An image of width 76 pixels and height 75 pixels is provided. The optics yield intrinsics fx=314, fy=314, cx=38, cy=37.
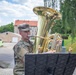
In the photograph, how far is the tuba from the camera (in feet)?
12.4

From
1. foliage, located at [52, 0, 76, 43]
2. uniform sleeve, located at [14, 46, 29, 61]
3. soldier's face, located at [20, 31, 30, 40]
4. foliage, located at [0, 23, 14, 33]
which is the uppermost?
soldier's face, located at [20, 31, 30, 40]

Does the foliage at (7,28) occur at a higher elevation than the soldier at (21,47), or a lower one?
lower

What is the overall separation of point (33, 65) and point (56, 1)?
1063 cm

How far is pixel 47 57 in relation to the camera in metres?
3.15

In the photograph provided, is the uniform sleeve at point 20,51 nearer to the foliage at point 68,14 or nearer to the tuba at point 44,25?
the tuba at point 44,25

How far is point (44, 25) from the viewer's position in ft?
12.8

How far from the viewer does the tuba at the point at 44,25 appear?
3.77m

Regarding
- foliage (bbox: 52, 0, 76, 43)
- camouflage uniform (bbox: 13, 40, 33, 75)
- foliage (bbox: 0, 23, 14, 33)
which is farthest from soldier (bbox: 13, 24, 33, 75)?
foliage (bbox: 0, 23, 14, 33)

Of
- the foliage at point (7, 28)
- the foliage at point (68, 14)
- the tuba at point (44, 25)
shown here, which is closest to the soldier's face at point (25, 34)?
the tuba at point (44, 25)

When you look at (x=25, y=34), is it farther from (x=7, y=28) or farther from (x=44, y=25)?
(x=7, y=28)

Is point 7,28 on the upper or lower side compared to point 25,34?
lower

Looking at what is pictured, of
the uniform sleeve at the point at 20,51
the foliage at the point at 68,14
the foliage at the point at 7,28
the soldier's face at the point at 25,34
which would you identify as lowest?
the foliage at the point at 7,28

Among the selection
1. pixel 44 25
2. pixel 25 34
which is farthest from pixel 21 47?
pixel 44 25

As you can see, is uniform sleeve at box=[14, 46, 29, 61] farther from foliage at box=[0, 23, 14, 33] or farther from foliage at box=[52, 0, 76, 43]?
foliage at box=[0, 23, 14, 33]
